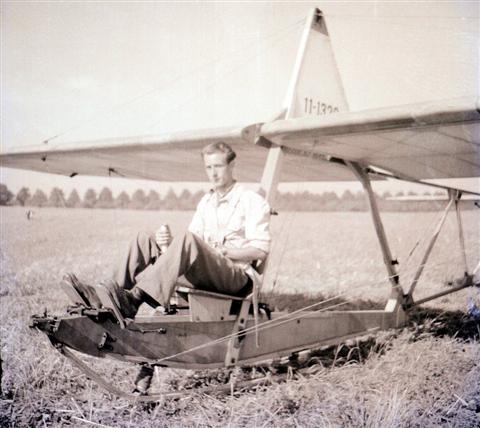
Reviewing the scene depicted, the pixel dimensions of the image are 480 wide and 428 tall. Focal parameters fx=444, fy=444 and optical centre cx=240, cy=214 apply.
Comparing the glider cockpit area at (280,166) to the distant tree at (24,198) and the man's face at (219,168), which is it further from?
the distant tree at (24,198)

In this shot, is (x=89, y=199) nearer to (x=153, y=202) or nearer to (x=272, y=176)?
(x=153, y=202)

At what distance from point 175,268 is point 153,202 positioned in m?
29.3

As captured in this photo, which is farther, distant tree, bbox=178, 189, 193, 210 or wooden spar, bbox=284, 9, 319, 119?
distant tree, bbox=178, 189, 193, 210

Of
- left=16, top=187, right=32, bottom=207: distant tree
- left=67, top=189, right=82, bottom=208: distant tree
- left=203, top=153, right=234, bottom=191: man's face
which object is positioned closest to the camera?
left=203, top=153, right=234, bottom=191: man's face

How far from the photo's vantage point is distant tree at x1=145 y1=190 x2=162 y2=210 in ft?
101

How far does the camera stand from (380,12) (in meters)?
3.69

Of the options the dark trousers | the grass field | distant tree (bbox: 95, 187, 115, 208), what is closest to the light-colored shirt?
the dark trousers

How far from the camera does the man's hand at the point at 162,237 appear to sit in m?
3.21

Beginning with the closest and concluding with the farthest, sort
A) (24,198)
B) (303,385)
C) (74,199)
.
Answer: (303,385) < (24,198) < (74,199)

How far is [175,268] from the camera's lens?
2.69 meters

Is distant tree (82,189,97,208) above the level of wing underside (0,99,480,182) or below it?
below

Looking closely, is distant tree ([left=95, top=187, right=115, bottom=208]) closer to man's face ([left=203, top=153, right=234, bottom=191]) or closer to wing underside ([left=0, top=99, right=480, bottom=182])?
wing underside ([left=0, top=99, right=480, bottom=182])

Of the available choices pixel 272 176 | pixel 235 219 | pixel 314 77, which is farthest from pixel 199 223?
pixel 314 77

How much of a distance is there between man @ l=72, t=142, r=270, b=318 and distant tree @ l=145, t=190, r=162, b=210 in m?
27.2
